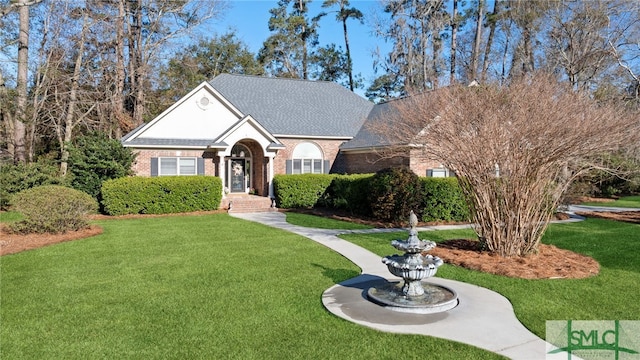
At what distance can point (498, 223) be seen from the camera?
368 inches

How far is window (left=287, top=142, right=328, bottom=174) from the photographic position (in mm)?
23656

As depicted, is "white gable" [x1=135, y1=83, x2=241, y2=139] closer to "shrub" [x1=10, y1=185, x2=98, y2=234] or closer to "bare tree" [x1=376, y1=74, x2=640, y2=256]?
"shrub" [x1=10, y1=185, x2=98, y2=234]

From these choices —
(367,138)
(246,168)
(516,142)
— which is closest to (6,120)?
(246,168)

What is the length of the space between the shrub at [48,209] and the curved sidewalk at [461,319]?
9124 mm

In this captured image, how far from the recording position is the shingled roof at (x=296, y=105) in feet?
79.3

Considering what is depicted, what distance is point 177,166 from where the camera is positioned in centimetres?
2080

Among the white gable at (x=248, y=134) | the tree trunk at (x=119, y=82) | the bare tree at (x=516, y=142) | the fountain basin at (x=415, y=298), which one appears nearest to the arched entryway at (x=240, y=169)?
the white gable at (x=248, y=134)

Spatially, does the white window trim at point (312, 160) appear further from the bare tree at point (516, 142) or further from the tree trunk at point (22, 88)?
the tree trunk at point (22, 88)

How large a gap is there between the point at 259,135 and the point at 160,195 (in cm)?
591

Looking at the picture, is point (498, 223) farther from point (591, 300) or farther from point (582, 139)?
point (591, 300)

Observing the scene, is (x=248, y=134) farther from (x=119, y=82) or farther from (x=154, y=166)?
(x=119, y=82)

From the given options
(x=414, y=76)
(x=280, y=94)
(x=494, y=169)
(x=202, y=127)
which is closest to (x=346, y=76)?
(x=414, y=76)

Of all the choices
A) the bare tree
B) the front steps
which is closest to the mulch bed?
the bare tree

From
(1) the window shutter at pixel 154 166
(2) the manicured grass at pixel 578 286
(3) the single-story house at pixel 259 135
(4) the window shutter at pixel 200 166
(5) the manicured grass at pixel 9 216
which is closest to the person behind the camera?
(2) the manicured grass at pixel 578 286
